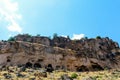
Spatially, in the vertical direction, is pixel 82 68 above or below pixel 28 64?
below

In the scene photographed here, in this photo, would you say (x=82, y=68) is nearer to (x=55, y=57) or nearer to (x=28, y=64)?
(x=55, y=57)

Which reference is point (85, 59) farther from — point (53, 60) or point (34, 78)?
point (34, 78)

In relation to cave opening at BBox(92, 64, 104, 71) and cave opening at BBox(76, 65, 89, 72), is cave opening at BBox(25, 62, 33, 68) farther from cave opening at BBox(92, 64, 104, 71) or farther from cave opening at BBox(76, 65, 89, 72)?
cave opening at BBox(92, 64, 104, 71)

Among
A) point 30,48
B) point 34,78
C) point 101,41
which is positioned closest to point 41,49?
point 30,48

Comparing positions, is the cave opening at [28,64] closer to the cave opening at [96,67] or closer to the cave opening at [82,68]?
the cave opening at [82,68]

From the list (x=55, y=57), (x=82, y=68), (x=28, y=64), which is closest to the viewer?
(x=28, y=64)

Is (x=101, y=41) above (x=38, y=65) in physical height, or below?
above

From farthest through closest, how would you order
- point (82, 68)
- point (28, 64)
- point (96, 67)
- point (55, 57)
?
point (96, 67), point (55, 57), point (82, 68), point (28, 64)

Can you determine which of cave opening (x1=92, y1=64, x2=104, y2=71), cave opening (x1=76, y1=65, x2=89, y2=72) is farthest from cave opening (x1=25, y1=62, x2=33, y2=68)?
cave opening (x1=92, y1=64, x2=104, y2=71)

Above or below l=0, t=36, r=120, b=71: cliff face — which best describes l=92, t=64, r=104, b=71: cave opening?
below

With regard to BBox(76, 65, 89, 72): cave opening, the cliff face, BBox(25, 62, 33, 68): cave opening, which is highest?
the cliff face

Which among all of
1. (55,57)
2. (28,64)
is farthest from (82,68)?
(28,64)

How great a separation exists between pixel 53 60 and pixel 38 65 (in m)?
4.53

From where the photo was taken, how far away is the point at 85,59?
91312mm
